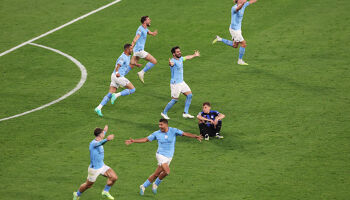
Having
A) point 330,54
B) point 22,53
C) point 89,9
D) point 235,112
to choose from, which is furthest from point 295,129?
point 89,9

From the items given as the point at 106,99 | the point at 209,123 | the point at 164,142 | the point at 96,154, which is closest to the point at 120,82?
the point at 106,99

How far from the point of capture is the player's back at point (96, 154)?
19.9 metres

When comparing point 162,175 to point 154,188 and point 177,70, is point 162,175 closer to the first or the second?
point 154,188

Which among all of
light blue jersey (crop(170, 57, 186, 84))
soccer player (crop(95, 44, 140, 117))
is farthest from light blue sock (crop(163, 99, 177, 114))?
soccer player (crop(95, 44, 140, 117))

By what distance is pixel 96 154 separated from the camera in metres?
20.0

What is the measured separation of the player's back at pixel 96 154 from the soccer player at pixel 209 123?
489 centimetres

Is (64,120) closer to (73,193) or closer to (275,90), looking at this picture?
(73,193)

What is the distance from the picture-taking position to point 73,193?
67.4 feet

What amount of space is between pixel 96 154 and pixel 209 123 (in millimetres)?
5373

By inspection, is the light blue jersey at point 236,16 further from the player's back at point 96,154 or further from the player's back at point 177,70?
the player's back at point 96,154

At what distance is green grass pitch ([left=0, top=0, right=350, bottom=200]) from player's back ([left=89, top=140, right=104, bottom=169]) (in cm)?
129

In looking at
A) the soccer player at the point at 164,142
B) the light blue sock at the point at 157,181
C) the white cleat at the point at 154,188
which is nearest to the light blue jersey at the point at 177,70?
the soccer player at the point at 164,142

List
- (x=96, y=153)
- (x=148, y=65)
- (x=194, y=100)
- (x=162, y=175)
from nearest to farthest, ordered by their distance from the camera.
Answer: (x=96, y=153)
(x=162, y=175)
(x=194, y=100)
(x=148, y=65)

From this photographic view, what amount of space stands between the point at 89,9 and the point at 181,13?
17.6ft
